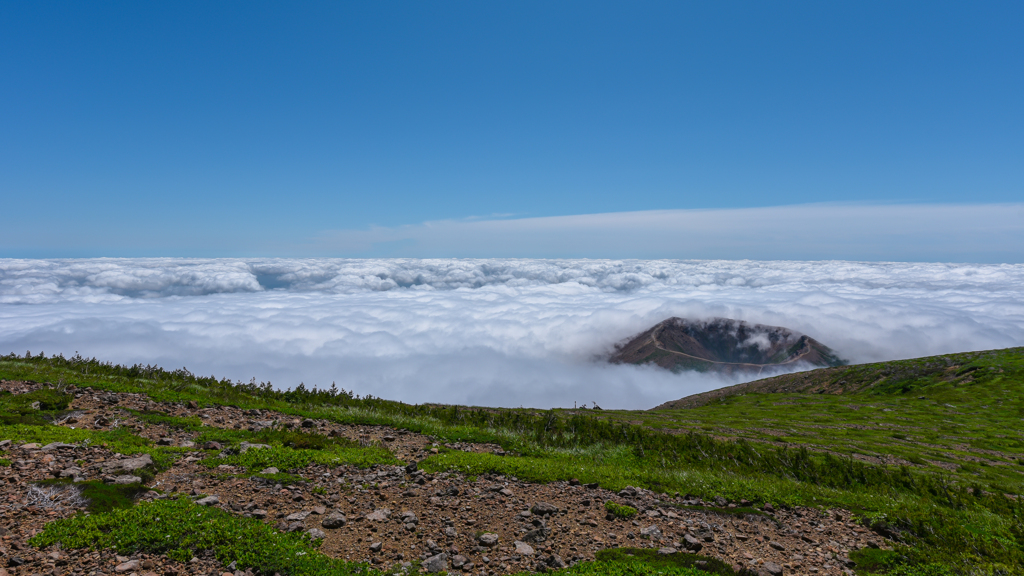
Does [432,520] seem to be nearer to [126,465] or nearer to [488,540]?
[488,540]

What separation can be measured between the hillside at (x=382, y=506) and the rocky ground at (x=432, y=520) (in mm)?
44

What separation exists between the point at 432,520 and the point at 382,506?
125 centimetres

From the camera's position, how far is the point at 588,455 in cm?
1692

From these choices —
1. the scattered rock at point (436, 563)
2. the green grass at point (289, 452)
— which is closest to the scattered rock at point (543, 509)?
the scattered rock at point (436, 563)

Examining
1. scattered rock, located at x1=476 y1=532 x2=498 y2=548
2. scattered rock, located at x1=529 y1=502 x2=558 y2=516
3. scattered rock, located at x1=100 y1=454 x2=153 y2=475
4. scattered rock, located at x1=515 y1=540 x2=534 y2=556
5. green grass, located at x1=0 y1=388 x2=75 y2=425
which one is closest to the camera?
scattered rock, located at x1=515 y1=540 x2=534 y2=556

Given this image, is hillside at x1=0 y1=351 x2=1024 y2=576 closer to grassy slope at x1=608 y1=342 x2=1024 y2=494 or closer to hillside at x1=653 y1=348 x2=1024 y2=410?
grassy slope at x1=608 y1=342 x2=1024 y2=494

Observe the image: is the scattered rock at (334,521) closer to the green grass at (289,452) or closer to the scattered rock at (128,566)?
the green grass at (289,452)

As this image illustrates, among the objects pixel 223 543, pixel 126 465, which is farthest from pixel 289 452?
pixel 223 543

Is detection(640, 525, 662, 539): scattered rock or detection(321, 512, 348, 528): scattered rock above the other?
detection(321, 512, 348, 528): scattered rock

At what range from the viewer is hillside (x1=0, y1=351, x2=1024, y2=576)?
279 inches

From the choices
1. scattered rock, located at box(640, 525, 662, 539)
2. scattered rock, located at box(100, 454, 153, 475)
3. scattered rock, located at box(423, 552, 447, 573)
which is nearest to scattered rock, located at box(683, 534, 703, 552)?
scattered rock, located at box(640, 525, 662, 539)

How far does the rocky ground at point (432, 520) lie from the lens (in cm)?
724

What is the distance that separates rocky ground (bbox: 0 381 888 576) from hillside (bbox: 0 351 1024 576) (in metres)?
0.04

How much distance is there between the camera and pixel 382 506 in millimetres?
9250
